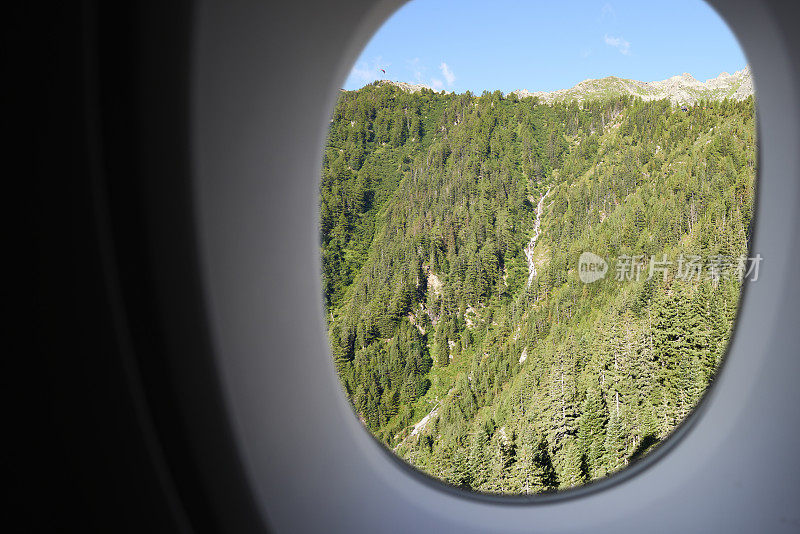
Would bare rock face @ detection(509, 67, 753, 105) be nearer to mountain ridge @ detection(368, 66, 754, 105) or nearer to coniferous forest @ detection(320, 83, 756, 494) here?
mountain ridge @ detection(368, 66, 754, 105)

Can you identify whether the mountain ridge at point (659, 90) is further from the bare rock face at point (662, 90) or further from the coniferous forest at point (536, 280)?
the coniferous forest at point (536, 280)

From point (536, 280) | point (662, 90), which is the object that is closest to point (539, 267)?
point (536, 280)

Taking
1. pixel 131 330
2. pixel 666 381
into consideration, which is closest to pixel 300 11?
pixel 131 330

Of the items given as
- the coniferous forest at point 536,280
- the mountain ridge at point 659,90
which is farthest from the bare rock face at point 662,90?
the coniferous forest at point 536,280

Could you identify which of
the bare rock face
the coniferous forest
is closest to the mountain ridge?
the bare rock face

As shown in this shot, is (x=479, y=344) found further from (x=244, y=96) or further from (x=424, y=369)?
(x=244, y=96)

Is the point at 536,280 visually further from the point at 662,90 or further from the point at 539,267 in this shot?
the point at 662,90
